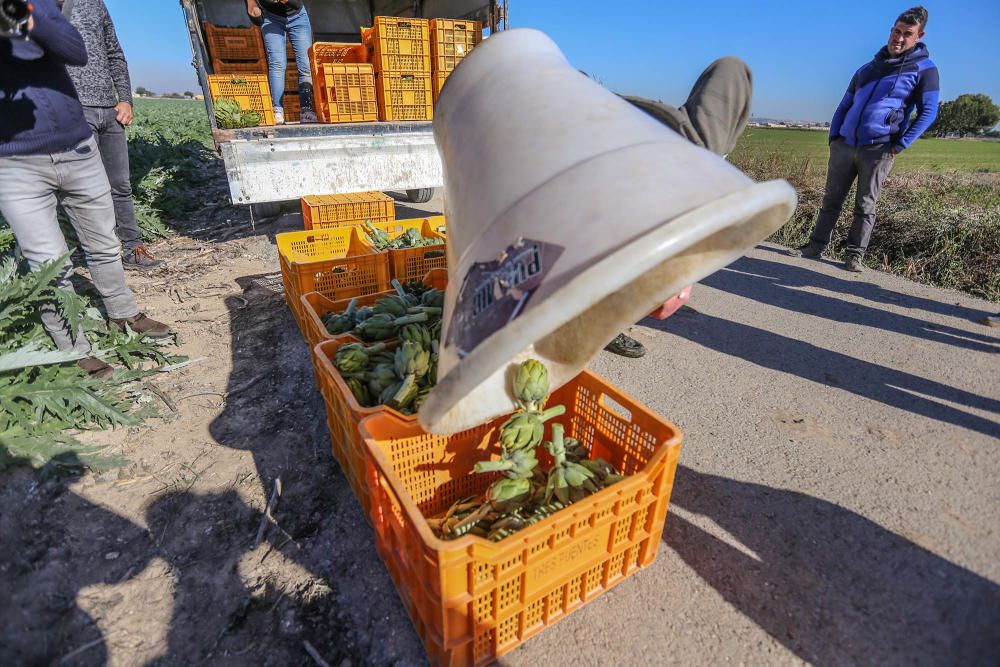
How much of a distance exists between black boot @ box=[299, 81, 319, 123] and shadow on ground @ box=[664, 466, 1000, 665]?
23.3ft

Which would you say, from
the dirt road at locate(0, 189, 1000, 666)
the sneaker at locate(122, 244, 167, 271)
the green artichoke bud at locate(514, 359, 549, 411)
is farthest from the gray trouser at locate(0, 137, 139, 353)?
the green artichoke bud at locate(514, 359, 549, 411)

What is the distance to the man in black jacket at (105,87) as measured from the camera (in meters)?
4.38

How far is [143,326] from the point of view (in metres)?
4.09

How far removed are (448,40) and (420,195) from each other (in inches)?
118

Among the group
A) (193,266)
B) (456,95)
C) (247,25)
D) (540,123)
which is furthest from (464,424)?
(247,25)

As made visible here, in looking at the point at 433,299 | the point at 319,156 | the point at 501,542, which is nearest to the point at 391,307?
the point at 433,299

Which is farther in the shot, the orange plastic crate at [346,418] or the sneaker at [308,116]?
the sneaker at [308,116]

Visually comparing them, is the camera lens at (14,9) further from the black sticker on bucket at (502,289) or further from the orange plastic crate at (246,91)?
the orange plastic crate at (246,91)

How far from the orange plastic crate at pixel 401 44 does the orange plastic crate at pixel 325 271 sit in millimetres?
3090

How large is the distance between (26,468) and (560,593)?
2.97 m

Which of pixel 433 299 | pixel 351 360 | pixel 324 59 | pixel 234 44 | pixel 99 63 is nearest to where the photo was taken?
pixel 351 360

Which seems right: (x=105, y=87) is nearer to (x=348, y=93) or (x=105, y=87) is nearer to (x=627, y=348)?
(x=348, y=93)

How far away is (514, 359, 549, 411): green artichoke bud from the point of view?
1.64 meters

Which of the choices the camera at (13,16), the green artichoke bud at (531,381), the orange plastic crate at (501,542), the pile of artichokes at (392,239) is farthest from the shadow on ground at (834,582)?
the camera at (13,16)
